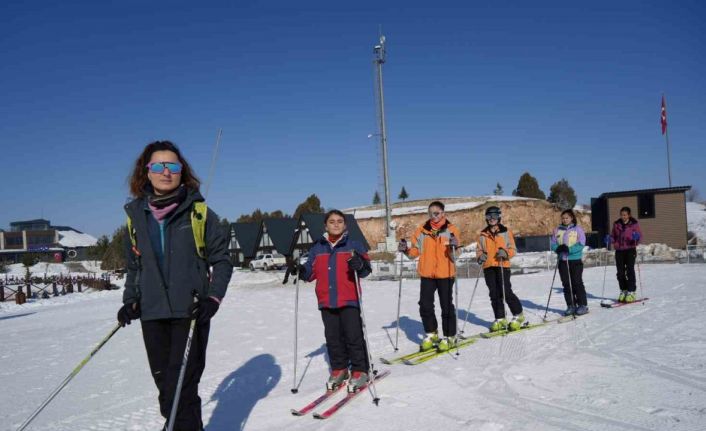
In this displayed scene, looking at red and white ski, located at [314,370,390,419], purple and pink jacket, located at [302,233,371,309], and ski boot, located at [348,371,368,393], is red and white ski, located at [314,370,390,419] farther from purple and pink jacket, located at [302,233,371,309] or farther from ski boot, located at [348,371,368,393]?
purple and pink jacket, located at [302,233,371,309]

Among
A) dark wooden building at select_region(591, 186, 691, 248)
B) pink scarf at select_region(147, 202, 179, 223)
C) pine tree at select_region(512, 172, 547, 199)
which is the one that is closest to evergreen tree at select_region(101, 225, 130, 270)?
dark wooden building at select_region(591, 186, 691, 248)

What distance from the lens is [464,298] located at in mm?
13133

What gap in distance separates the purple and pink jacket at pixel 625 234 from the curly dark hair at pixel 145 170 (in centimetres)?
991

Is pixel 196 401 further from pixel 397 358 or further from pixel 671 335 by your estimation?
pixel 671 335

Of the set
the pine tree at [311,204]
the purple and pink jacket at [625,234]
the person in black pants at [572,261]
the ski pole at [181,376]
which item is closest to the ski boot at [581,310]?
the person in black pants at [572,261]

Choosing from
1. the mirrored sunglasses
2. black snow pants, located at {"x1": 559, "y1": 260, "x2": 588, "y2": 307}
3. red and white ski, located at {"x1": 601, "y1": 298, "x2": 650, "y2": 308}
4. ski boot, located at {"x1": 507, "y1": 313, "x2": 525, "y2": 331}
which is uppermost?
the mirrored sunglasses

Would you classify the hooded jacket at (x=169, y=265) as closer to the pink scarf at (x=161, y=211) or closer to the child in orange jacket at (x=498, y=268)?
the pink scarf at (x=161, y=211)

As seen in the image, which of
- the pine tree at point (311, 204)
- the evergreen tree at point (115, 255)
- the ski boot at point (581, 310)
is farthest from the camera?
the pine tree at point (311, 204)

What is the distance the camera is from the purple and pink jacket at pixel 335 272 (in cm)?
495

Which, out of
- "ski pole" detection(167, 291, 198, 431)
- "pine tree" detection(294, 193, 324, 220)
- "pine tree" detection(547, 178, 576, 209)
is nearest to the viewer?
"ski pole" detection(167, 291, 198, 431)

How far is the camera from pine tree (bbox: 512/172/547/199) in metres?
77.8

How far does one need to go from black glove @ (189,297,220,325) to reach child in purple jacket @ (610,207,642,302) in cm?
984

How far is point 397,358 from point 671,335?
396 cm

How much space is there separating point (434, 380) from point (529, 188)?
7855cm
